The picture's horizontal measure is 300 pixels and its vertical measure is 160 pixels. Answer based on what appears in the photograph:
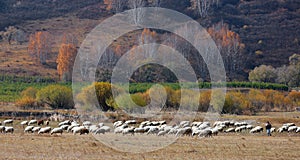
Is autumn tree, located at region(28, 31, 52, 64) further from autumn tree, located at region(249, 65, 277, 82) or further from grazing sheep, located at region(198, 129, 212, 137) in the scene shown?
grazing sheep, located at region(198, 129, 212, 137)

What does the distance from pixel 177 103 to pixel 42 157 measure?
4855 centimetres

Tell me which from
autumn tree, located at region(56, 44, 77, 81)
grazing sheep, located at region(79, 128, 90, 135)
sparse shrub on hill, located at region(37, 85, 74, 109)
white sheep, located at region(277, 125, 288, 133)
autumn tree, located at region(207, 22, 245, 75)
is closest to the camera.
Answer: grazing sheep, located at region(79, 128, 90, 135)

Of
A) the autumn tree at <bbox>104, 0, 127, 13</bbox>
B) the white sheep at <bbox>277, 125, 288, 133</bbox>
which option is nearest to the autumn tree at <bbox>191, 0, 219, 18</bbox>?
the autumn tree at <bbox>104, 0, 127, 13</bbox>

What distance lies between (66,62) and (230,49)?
32.6 metres

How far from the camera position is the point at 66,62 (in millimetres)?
A: 100938

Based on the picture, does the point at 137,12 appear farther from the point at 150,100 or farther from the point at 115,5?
the point at 150,100

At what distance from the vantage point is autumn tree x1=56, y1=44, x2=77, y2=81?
99.7 meters

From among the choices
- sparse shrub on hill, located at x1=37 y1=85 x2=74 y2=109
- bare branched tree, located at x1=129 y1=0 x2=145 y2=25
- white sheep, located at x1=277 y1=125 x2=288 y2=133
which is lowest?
sparse shrub on hill, located at x1=37 y1=85 x2=74 y2=109

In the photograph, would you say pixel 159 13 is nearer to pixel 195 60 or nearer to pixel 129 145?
pixel 195 60

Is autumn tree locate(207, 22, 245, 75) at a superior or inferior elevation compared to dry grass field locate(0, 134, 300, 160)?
inferior

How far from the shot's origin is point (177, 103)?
238 feet

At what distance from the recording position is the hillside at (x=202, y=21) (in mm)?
113562

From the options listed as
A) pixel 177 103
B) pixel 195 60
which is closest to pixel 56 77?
pixel 195 60

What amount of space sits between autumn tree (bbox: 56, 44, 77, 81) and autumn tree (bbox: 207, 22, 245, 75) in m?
29.0
